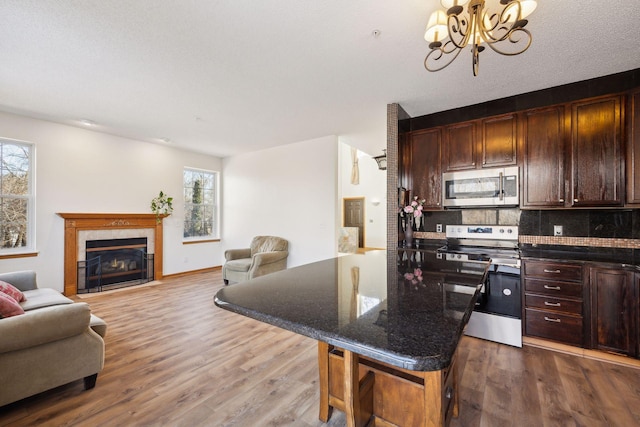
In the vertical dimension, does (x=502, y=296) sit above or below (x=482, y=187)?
below

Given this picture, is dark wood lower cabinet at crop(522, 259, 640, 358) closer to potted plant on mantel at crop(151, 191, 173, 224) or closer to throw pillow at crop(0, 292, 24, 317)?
throw pillow at crop(0, 292, 24, 317)

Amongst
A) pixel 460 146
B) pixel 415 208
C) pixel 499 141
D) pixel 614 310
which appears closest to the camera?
pixel 614 310

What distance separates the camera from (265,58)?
2.39 metres

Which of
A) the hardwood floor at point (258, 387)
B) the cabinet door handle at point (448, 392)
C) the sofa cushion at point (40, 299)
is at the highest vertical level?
the sofa cushion at point (40, 299)

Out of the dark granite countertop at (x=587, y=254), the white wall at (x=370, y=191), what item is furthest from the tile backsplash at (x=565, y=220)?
the white wall at (x=370, y=191)

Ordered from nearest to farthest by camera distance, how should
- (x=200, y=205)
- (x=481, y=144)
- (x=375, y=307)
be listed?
(x=375, y=307), (x=481, y=144), (x=200, y=205)

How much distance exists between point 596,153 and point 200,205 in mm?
6348

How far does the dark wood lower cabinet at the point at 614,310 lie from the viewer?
88.1 inches

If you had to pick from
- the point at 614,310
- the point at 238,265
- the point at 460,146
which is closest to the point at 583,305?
the point at 614,310

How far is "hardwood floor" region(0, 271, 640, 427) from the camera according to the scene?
1.67 meters

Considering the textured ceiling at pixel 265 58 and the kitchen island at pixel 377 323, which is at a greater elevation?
the textured ceiling at pixel 265 58

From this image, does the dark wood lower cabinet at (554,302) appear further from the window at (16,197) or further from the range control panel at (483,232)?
the window at (16,197)

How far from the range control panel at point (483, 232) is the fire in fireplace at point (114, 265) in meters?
5.20

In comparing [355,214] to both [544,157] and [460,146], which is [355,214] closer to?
[460,146]
